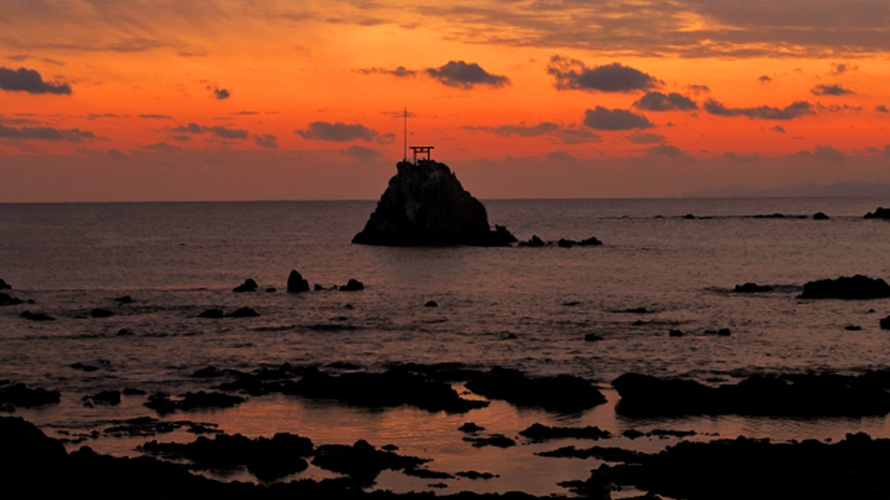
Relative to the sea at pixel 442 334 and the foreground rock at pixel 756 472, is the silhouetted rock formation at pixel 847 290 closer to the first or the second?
the sea at pixel 442 334

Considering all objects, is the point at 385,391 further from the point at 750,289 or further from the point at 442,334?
the point at 750,289

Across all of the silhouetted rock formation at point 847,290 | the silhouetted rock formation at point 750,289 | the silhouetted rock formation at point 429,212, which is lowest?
the silhouetted rock formation at point 750,289

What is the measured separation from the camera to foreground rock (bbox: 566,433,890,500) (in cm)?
2522

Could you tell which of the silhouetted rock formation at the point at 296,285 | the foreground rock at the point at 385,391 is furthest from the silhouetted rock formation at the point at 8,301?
the foreground rock at the point at 385,391

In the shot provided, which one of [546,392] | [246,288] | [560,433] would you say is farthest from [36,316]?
[560,433]

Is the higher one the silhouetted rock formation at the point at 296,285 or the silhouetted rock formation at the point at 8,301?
the silhouetted rock formation at the point at 296,285

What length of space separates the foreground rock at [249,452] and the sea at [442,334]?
0.68 m

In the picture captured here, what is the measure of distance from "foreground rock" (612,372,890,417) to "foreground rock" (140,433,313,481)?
12.6 meters

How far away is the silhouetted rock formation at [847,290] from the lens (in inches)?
3014

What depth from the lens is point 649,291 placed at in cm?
8875

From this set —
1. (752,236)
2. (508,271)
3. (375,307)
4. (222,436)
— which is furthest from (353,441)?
(752,236)

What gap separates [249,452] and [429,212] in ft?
384

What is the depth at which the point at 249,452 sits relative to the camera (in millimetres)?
29391

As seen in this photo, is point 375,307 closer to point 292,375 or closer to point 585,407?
point 292,375
